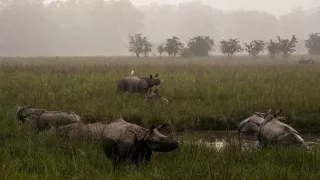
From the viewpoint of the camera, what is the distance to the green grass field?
5219 millimetres

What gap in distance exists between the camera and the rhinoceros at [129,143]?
16.8 ft

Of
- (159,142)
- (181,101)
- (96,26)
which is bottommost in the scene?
(181,101)

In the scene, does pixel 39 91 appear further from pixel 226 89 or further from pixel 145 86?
pixel 226 89

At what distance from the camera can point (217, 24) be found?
122m

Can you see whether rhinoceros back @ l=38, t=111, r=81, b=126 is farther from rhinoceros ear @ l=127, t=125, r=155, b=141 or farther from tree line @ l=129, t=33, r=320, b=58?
tree line @ l=129, t=33, r=320, b=58

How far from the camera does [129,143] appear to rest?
5.30 meters

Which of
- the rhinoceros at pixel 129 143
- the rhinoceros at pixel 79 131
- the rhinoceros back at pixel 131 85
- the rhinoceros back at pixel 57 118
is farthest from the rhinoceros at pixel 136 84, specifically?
the rhinoceros at pixel 129 143

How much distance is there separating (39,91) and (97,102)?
2597mm

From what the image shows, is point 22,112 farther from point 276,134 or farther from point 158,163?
point 276,134

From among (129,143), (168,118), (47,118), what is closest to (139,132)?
(129,143)

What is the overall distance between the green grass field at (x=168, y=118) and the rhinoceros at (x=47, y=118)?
344 mm

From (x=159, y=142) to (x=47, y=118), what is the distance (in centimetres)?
411

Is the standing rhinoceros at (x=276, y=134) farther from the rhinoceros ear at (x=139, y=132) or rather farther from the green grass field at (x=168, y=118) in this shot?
the rhinoceros ear at (x=139, y=132)

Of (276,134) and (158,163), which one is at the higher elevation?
(276,134)
